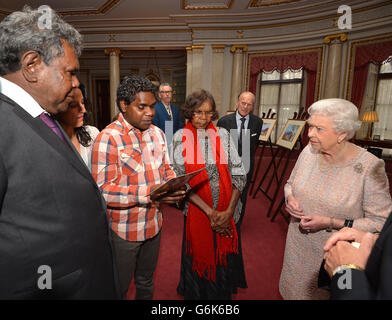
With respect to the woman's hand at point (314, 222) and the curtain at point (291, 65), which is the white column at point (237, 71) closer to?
the curtain at point (291, 65)

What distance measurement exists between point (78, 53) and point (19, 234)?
729 mm

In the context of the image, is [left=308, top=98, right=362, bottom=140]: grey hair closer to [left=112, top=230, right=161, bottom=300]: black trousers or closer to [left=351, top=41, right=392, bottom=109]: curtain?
[left=112, top=230, right=161, bottom=300]: black trousers

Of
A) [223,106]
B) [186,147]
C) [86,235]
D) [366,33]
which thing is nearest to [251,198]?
[186,147]

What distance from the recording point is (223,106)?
8.85 metres

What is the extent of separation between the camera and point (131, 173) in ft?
4.90

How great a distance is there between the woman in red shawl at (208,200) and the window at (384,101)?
7.01 m

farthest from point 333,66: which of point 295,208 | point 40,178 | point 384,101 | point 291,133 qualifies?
point 40,178

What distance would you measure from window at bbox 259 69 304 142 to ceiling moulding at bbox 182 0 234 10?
257 centimetres

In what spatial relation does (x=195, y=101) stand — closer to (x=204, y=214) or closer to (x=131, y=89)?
(x=131, y=89)

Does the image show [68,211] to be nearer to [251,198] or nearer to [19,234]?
[19,234]

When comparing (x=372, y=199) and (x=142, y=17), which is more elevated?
(x=142, y=17)

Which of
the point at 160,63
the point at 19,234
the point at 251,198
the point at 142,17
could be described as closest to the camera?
the point at 19,234

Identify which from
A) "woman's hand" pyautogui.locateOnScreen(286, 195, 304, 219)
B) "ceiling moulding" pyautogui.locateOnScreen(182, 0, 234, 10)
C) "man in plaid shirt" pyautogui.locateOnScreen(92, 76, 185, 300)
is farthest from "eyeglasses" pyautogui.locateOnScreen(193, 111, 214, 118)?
"ceiling moulding" pyautogui.locateOnScreen(182, 0, 234, 10)

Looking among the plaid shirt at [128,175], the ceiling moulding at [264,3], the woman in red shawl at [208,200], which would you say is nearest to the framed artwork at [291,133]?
the woman in red shawl at [208,200]
